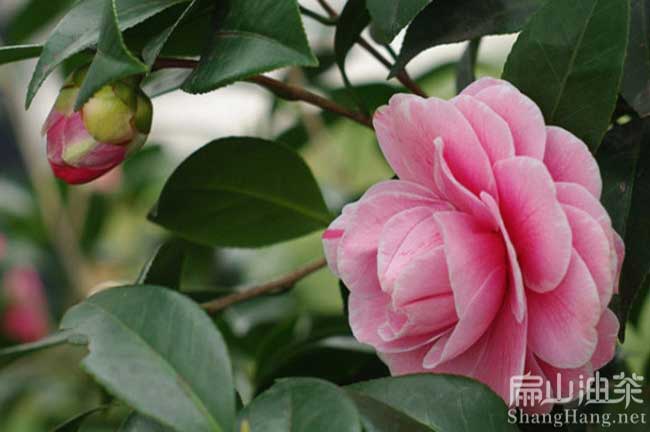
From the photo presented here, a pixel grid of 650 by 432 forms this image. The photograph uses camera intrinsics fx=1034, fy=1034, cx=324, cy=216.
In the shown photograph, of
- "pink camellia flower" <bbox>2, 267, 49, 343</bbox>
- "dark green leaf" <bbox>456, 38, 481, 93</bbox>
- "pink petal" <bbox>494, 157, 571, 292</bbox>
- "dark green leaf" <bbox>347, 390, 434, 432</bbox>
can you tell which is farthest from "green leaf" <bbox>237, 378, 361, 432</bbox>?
"pink camellia flower" <bbox>2, 267, 49, 343</bbox>

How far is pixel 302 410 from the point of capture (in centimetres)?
53

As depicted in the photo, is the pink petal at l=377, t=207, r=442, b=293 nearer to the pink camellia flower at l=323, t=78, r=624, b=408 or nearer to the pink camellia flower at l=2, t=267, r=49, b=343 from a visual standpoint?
the pink camellia flower at l=323, t=78, r=624, b=408

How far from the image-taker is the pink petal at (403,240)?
0.56 metres

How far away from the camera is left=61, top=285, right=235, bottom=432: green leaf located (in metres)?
0.52

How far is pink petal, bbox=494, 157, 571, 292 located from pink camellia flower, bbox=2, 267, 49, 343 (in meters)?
1.32

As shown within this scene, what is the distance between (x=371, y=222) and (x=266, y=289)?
0.69ft

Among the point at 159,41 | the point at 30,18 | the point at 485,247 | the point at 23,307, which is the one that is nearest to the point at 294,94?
the point at 159,41

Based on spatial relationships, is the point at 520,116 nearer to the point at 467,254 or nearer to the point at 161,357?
the point at 467,254

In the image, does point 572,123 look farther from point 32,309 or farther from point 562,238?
point 32,309

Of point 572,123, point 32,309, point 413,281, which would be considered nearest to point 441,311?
point 413,281

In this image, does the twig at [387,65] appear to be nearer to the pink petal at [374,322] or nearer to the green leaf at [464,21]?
the green leaf at [464,21]

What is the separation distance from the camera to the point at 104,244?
6.15 feet

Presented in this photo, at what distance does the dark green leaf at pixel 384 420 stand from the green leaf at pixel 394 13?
0.21 m

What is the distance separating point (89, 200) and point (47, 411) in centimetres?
34
